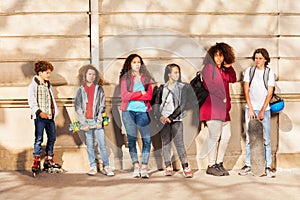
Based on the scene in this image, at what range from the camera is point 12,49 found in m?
8.35

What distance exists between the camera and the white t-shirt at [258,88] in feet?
25.8

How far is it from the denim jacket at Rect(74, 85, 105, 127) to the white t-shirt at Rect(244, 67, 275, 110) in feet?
7.14

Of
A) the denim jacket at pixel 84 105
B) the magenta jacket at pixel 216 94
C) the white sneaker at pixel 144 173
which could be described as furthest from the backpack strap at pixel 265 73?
the denim jacket at pixel 84 105

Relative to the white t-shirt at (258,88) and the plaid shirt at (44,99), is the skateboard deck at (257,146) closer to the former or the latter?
the white t-shirt at (258,88)

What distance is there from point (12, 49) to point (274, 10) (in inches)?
163

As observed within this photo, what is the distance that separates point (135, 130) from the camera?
25.8ft

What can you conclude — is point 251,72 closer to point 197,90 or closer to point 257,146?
point 197,90

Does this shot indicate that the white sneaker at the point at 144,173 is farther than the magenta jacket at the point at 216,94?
No

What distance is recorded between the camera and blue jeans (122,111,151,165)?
776 cm

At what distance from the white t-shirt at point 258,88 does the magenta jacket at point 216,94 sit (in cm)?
34

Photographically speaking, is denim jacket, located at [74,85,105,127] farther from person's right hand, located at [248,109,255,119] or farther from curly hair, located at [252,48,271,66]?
curly hair, located at [252,48,271,66]

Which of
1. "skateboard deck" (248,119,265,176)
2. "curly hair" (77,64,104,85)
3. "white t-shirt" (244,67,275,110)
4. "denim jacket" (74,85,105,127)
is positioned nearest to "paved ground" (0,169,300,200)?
"skateboard deck" (248,119,265,176)

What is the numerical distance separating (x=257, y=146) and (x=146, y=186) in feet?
6.04

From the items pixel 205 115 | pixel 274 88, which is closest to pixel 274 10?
pixel 274 88
